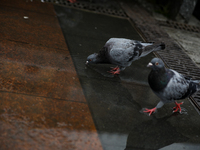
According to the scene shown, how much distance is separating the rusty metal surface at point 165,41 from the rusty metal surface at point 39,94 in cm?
240

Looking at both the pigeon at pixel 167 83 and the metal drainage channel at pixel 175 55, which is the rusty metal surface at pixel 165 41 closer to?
the metal drainage channel at pixel 175 55

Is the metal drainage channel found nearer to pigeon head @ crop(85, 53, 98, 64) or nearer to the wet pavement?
the wet pavement

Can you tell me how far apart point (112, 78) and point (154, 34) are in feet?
9.67

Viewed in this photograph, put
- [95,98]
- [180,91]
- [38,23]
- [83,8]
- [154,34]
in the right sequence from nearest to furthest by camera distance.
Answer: [180,91], [95,98], [38,23], [154,34], [83,8]

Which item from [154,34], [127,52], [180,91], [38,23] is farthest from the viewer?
[154,34]

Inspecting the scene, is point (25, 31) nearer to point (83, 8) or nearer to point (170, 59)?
point (83, 8)

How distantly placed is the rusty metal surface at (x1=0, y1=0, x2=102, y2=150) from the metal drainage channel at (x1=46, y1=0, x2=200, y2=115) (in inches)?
87.1

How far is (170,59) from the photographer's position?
17.3 feet

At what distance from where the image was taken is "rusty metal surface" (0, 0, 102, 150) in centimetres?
249

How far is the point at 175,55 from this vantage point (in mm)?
5465

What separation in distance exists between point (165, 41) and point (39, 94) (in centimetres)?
431

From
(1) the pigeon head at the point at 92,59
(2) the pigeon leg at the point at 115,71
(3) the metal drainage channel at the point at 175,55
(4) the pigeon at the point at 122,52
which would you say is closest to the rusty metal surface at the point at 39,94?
(1) the pigeon head at the point at 92,59

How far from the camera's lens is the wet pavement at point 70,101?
2594mm

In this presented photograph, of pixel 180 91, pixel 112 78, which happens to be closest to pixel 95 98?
pixel 112 78
